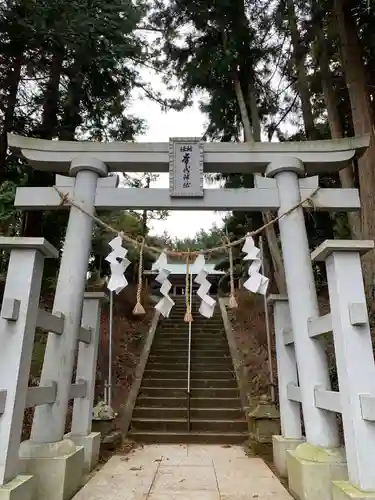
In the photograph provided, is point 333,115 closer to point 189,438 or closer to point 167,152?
point 167,152

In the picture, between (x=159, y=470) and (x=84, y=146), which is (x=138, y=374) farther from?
(x=84, y=146)

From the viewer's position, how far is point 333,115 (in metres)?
8.04

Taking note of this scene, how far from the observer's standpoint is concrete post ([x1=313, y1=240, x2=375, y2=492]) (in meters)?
2.85

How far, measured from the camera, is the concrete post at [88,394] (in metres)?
4.68

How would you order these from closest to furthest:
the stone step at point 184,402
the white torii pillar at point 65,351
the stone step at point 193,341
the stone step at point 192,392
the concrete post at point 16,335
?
the concrete post at point 16,335
the white torii pillar at point 65,351
the stone step at point 184,402
the stone step at point 192,392
the stone step at point 193,341

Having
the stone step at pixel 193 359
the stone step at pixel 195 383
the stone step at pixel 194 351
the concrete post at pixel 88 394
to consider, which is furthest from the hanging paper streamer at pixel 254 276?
the stone step at pixel 194 351

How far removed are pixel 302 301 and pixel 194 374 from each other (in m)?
5.23

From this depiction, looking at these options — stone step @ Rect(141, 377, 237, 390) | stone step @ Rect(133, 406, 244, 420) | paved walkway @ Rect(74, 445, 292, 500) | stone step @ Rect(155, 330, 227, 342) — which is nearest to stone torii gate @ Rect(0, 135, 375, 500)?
paved walkway @ Rect(74, 445, 292, 500)

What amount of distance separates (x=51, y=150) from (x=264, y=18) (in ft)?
22.9

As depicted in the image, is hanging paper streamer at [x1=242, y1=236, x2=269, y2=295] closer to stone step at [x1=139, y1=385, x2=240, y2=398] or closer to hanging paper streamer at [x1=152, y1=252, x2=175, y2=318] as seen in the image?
hanging paper streamer at [x1=152, y1=252, x2=175, y2=318]

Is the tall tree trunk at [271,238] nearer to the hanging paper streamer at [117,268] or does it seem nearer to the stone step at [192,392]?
the stone step at [192,392]

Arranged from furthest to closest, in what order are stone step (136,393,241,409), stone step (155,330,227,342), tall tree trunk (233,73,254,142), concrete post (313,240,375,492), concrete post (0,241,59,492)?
stone step (155,330,227,342)
tall tree trunk (233,73,254,142)
stone step (136,393,241,409)
concrete post (0,241,59,492)
concrete post (313,240,375,492)

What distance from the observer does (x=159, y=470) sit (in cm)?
473

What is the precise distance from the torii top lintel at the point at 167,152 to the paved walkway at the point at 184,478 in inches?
136
